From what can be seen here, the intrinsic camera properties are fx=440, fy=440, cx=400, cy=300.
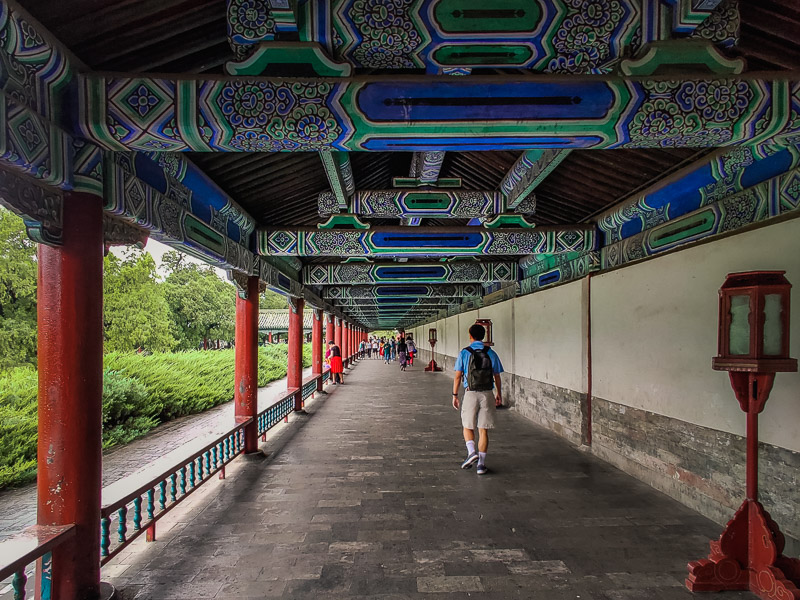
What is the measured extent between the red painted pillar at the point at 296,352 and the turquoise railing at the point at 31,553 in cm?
641

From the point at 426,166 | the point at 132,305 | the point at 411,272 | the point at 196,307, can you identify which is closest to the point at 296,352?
the point at 411,272

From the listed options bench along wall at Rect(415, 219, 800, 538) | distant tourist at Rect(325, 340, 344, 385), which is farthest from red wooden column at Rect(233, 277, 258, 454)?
distant tourist at Rect(325, 340, 344, 385)

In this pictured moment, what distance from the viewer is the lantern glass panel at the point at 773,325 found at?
2.78m

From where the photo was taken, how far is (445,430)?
7398 mm

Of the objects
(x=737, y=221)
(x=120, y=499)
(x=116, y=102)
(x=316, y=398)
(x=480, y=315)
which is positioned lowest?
(x=316, y=398)

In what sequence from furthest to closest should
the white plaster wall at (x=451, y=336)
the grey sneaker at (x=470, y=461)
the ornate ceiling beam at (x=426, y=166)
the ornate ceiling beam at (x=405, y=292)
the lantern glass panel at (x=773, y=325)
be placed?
the white plaster wall at (x=451, y=336)
the ornate ceiling beam at (x=405, y=292)
the grey sneaker at (x=470, y=461)
the ornate ceiling beam at (x=426, y=166)
the lantern glass panel at (x=773, y=325)

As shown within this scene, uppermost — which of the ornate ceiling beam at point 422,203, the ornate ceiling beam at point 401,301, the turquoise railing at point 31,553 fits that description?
the ornate ceiling beam at point 422,203

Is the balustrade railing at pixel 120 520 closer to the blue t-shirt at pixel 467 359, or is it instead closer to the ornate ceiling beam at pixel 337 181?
the blue t-shirt at pixel 467 359

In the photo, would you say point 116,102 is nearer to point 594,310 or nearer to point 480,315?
point 594,310

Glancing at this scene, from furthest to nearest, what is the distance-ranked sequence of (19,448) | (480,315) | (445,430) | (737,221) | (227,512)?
(480,315)
(445,430)
(19,448)
(227,512)
(737,221)

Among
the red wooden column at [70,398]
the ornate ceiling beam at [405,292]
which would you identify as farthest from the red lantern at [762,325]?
the ornate ceiling beam at [405,292]

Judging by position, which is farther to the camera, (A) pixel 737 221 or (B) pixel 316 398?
(B) pixel 316 398

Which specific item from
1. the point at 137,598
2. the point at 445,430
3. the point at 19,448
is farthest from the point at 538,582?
the point at 19,448

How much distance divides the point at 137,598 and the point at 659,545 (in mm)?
3634
